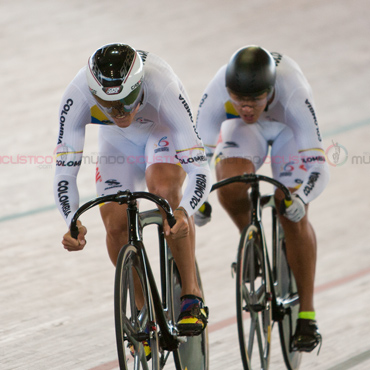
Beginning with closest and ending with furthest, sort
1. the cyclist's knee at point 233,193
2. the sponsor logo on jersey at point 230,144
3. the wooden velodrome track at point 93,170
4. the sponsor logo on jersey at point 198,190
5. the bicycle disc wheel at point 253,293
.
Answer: the sponsor logo on jersey at point 198,190 < the bicycle disc wheel at point 253,293 < the cyclist's knee at point 233,193 < the sponsor logo on jersey at point 230,144 < the wooden velodrome track at point 93,170

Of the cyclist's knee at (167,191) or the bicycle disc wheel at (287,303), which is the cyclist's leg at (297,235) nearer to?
the bicycle disc wheel at (287,303)

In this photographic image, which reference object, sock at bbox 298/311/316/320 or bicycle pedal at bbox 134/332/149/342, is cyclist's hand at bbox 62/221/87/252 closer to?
bicycle pedal at bbox 134/332/149/342

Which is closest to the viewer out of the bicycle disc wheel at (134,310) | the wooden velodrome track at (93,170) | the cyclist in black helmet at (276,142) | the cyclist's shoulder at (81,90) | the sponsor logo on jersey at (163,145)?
the bicycle disc wheel at (134,310)

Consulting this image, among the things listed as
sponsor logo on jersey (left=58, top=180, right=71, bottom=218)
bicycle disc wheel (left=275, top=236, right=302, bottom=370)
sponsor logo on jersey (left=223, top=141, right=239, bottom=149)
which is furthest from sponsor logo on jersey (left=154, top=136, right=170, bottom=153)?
bicycle disc wheel (left=275, top=236, right=302, bottom=370)

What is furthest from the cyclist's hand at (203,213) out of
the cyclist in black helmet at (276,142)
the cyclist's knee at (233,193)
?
the cyclist's knee at (233,193)

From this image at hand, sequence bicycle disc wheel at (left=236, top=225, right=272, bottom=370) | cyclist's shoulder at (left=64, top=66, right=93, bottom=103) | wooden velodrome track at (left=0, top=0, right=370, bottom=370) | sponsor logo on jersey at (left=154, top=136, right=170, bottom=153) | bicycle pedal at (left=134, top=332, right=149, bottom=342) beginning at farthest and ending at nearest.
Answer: wooden velodrome track at (left=0, top=0, right=370, bottom=370) < bicycle disc wheel at (left=236, top=225, right=272, bottom=370) < sponsor logo on jersey at (left=154, top=136, right=170, bottom=153) < cyclist's shoulder at (left=64, top=66, right=93, bottom=103) < bicycle pedal at (left=134, top=332, right=149, bottom=342)

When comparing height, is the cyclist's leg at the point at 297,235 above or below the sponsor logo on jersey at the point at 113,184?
below

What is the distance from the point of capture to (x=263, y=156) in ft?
10.6

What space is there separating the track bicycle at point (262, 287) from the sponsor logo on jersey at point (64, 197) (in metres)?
0.58

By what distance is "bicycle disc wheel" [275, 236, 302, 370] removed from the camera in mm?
3148

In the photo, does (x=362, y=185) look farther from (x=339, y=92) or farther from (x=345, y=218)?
(x=339, y=92)

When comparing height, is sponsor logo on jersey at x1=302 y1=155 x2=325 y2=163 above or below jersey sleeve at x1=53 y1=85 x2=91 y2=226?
below

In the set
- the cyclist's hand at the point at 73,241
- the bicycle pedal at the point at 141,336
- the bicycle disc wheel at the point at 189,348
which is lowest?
the bicycle disc wheel at the point at 189,348

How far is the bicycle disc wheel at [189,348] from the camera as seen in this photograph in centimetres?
270
